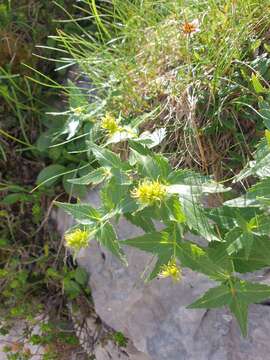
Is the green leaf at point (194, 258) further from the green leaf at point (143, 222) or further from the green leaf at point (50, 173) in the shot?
the green leaf at point (50, 173)

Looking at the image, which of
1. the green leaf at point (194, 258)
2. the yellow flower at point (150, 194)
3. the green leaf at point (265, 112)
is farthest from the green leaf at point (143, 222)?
the green leaf at point (265, 112)

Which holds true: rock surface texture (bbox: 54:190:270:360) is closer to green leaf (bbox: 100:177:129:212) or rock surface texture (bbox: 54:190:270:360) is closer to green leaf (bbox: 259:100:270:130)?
green leaf (bbox: 100:177:129:212)

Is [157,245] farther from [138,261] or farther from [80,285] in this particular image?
[80,285]

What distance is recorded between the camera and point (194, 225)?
122cm

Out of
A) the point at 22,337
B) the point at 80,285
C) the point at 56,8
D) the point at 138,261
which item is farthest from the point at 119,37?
the point at 22,337

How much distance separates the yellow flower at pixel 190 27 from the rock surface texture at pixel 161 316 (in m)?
0.59

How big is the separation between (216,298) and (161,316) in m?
0.46

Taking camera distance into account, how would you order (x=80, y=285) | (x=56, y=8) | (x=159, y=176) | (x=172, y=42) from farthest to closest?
(x=56, y=8) → (x=80, y=285) → (x=172, y=42) → (x=159, y=176)

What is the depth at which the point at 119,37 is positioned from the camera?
1.69 metres

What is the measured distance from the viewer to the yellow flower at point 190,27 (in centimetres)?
141

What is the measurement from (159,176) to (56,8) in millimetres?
1085

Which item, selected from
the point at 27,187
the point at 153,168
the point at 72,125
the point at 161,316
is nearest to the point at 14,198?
the point at 27,187

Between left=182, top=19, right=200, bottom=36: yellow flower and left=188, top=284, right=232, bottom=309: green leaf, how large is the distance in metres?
0.60

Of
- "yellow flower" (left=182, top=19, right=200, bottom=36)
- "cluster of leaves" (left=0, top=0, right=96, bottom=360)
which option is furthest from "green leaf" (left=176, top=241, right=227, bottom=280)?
"cluster of leaves" (left=0, top=0, right=96, bottom=360)
